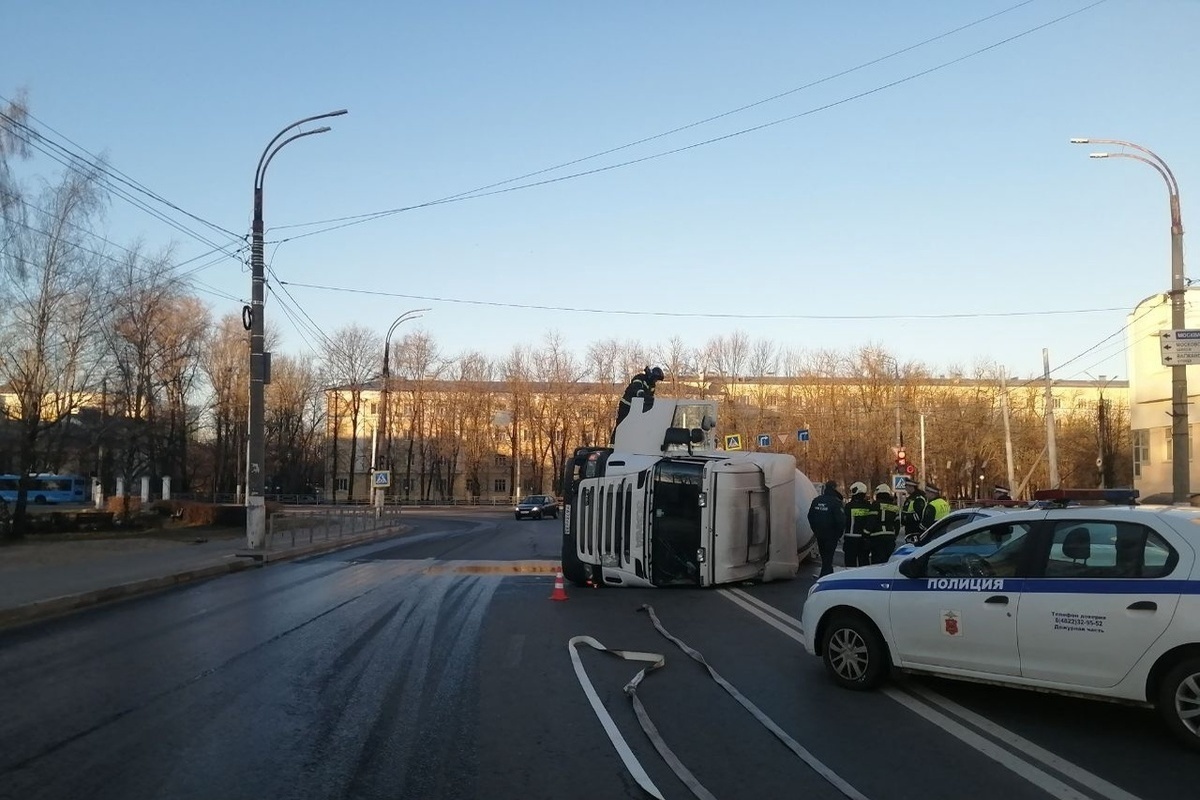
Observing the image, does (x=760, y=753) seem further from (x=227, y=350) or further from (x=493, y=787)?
(x=227, y=350)

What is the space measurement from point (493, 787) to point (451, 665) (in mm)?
3870

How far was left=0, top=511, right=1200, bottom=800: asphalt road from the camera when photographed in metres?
5.71

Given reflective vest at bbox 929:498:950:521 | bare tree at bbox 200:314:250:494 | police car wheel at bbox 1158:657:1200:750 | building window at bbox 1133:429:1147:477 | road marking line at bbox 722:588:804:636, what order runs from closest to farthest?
police car wheel at bbox 1158:657:1200:750, road marking line at bbox 722:588:804:636, reflective vest at bbox 929:498:950:521, building window at bbox 1133:429:1147:477, bare tree at bbox 200:314:250:494

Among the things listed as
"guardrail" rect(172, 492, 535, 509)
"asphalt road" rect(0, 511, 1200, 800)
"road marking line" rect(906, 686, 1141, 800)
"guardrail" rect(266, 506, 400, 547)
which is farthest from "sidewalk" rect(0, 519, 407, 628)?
"guardrail" rect(172, 492, 535, 509)

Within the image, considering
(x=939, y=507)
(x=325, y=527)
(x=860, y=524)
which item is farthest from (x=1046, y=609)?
(x=325, y=527)

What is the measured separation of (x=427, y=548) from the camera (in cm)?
2902

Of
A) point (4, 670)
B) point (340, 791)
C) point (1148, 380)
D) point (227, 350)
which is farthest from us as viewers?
point (227, 350)

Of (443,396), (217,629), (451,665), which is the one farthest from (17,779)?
(443,396)

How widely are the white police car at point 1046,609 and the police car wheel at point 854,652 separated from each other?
0.01 metres

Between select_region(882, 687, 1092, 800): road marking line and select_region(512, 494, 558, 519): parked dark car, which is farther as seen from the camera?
select_region(512, 494, 558, 519): parked dark car

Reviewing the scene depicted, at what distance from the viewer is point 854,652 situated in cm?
820

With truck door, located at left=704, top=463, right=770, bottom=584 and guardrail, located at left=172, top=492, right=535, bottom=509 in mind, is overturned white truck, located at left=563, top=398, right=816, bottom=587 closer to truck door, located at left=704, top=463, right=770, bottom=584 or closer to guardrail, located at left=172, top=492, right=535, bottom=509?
truck door, located at left=704, top=463, right=770, bottom=584

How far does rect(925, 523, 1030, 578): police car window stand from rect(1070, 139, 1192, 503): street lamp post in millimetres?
13798

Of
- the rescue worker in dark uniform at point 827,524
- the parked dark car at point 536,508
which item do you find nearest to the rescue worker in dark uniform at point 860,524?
the rescue worker in dark uniform at point 827,524
